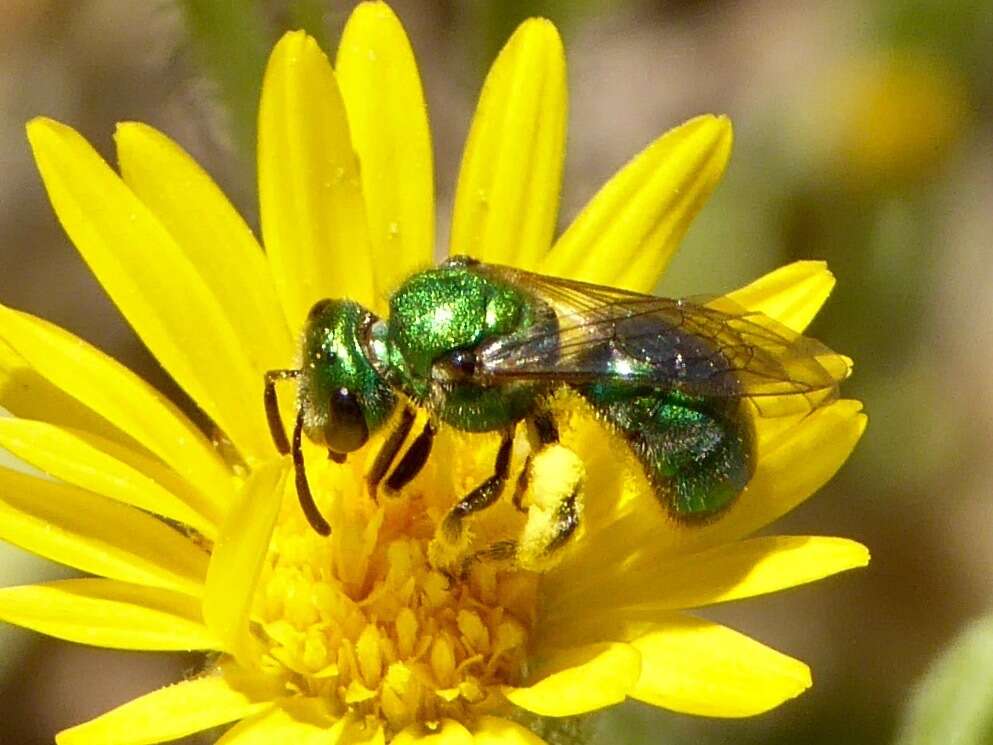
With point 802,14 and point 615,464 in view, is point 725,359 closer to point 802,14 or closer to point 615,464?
point 615,464

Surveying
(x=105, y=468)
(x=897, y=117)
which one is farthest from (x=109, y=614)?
(x=897, y=117)

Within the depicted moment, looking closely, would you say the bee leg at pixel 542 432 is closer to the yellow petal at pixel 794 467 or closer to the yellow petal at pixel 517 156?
the yellow petal at pixel 794 467

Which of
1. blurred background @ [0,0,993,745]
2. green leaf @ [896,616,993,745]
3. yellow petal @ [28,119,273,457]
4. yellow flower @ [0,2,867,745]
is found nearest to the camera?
yellow flower @ [0,2,867,745]

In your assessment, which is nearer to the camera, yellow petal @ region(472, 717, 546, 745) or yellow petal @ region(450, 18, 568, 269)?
yellow petal @ region(472, 717, 546, 745)

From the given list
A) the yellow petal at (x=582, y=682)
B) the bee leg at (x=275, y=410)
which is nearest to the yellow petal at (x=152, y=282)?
the bee leg at (x=275, y=410)

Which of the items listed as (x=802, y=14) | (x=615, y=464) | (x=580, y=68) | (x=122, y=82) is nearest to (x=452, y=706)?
(x=615, y=464)

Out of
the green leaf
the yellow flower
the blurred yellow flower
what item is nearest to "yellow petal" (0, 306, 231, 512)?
the yellow flower

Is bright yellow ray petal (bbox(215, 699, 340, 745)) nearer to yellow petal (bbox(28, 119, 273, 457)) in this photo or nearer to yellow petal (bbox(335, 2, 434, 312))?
yellow petal (bbox(28, 119, 273, 457))

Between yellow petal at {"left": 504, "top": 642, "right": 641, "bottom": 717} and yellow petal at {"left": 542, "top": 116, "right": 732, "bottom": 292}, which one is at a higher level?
yellow petal at {"left": 542, "top": 116, "right": 732, "bottom": 292}
